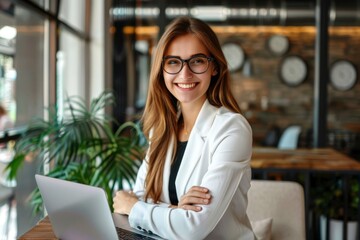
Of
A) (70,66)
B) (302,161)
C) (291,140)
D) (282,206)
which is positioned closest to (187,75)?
(282,206)

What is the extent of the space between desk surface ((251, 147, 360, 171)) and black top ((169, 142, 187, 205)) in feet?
5.34

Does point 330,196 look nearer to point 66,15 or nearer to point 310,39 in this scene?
point 66,15

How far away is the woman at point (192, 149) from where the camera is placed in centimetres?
133

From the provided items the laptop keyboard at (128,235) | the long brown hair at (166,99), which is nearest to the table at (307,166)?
the long brown hair at (166,99)

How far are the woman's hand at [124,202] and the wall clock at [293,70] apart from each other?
7.29 m

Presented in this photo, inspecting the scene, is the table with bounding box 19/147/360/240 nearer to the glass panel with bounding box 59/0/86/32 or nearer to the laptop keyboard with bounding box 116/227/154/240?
the laptop keyboard with bounding box 116/227/154/240

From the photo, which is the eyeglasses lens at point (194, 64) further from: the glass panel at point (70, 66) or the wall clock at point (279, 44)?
the wall clock at point (279, 44)

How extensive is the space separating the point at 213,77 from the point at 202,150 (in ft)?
0.86

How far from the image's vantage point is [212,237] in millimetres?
1417

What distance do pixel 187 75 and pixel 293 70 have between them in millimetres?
7349

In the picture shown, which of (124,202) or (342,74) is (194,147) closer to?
(124,202)

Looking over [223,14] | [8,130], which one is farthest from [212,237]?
[223,14]

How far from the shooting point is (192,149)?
1.53 metres

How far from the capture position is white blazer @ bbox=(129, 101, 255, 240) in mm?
1311
